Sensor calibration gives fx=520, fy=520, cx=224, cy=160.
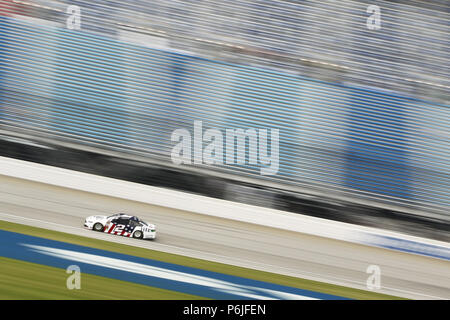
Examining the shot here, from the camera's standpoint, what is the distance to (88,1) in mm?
9500

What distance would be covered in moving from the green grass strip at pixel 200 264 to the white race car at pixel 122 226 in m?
0.37

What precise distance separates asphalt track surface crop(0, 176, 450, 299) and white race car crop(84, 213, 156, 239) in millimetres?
177

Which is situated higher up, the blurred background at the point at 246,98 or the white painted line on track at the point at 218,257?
the blurred background at the point at 246,98

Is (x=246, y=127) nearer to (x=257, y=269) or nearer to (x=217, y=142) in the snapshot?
(x=217, y=142)

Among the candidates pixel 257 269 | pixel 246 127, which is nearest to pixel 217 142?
pixel 246 127

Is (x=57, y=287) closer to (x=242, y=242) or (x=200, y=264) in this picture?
(x=200, y=264)

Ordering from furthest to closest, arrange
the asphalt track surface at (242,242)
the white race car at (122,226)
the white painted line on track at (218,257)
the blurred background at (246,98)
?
the blurred background at (246,98) → the asphalt track surface at (242,242) → the white race car at (122,226) → the white painted line on track at (218,257)

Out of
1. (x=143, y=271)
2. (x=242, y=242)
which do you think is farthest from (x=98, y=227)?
(x=242, y=242)

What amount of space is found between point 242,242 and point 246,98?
8.34 feet

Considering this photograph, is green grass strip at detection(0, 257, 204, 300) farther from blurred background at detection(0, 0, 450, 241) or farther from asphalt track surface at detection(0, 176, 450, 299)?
blurred background at detection(0, 0, 450, 241)

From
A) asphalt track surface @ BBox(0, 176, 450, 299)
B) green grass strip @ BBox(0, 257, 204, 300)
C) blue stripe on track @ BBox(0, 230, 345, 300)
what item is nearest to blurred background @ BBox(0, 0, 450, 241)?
asphalt track surface @ BBox(0, 176, 450, 299)

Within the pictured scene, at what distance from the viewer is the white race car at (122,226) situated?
7434 millimetres

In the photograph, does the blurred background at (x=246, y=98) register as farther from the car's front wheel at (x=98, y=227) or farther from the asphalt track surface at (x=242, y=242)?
the car's front wheel at (x=98, y=227)

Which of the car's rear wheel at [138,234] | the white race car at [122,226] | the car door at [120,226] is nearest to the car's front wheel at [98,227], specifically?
the white race car at [122,226]
